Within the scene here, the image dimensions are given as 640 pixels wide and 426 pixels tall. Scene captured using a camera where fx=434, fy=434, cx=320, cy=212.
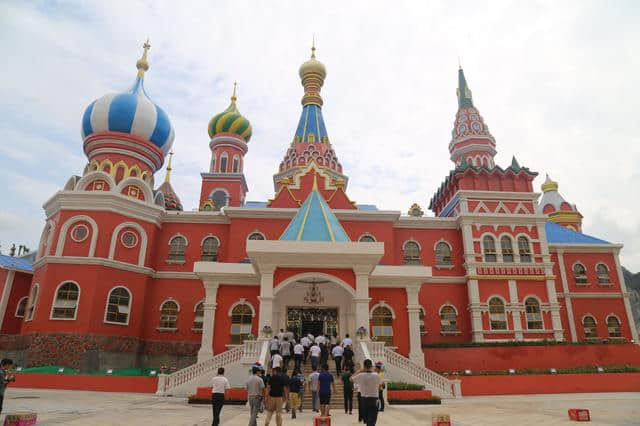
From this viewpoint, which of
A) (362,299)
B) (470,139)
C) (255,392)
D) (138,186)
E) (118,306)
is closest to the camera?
(255,392)

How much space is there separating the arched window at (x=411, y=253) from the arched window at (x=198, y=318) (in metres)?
11.2

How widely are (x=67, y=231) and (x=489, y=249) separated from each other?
70.7ft

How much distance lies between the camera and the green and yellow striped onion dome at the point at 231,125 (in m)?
33.3

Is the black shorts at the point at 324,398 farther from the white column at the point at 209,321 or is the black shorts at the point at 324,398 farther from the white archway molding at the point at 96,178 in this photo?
the white archway molding at the point at 96,178

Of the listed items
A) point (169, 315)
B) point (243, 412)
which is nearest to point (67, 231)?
point (169, 315)

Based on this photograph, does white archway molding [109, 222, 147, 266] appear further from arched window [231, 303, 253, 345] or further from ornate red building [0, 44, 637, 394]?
arched window [231, 303, 253, 345]

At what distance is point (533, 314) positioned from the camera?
22.7 m

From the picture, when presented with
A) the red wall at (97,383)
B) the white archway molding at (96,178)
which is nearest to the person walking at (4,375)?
the red wall at (97,383)

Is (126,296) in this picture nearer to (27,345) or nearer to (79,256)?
(79,256)

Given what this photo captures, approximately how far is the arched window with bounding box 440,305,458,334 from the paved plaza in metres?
8.73

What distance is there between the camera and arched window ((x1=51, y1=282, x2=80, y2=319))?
19.3 m

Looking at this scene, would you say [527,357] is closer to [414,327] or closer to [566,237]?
[414,327]

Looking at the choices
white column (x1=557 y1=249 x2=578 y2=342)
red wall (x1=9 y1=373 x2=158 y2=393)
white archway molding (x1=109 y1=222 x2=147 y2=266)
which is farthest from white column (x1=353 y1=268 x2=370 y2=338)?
white column (x1=557 y1=249 x2=578 y2=342)

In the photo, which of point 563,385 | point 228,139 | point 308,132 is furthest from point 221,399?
point 228,139
